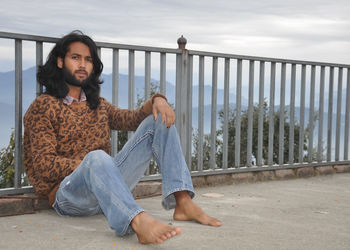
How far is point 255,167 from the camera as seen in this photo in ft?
16.1

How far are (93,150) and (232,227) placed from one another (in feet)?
3.32

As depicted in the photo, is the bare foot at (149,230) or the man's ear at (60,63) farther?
the man's ear at (60,63)

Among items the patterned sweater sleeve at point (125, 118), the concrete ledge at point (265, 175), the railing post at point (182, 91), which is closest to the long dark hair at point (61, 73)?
the patterned sweater sleeve at point (125, 118)

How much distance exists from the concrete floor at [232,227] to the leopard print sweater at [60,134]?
1.04ft

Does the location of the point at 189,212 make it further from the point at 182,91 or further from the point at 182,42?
the point at 182,42

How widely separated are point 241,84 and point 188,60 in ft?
2.42

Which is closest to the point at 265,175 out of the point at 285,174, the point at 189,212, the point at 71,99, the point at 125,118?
the point at 285,174

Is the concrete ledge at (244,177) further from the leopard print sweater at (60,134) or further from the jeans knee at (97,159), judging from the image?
the jeans knee at (97,159)

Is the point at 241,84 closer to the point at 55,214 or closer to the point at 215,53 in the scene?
the point at 215,53

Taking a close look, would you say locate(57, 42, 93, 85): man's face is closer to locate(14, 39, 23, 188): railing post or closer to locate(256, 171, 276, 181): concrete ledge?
locate(14, 39, 23, 188): railing post

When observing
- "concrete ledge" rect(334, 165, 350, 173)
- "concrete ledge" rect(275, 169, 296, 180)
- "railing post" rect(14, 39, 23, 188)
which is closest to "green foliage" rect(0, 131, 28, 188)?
"railing post" rect(14, 39, 23, 188)

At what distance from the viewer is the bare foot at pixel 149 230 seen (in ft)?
7.64

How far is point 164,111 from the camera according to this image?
2783 millimetres

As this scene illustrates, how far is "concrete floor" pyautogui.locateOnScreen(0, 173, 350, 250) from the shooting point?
245cm
